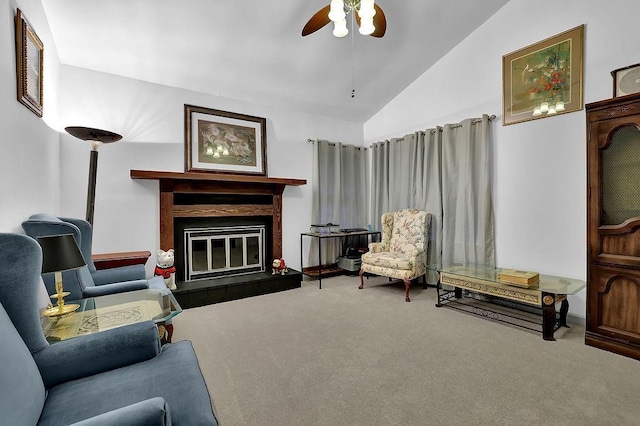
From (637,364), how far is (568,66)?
260 cm

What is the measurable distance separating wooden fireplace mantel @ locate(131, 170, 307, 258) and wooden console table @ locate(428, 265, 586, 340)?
89.9 inches

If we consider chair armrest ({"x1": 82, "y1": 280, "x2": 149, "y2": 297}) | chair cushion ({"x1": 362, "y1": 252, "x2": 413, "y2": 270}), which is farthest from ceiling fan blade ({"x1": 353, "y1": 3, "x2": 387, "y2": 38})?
chair armrest ({"x1": 82, "y1": 280, "x2": 149, "y2": 297})

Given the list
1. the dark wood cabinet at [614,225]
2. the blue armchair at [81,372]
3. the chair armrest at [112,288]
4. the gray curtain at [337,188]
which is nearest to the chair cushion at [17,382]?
the blue armchair at [81,372]

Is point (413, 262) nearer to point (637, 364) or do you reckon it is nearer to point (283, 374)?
point (637, 364)

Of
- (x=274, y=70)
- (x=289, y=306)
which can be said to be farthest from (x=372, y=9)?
(x=289, y=306)

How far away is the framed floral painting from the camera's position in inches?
147

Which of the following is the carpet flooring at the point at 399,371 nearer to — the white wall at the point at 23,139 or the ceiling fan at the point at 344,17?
the white wall at the point at 23,139

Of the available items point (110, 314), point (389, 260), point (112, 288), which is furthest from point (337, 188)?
point (110, 314)

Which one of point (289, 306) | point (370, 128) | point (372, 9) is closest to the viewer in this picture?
point (372, 9)

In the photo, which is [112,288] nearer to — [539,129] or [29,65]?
[29,65]

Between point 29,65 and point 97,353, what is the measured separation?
6.75 ft

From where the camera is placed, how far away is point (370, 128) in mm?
5121

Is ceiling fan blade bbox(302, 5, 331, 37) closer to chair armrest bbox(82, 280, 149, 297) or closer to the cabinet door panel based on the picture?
chair armrest bbox(82, 280, 149, 297)

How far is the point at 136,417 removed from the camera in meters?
0.81
